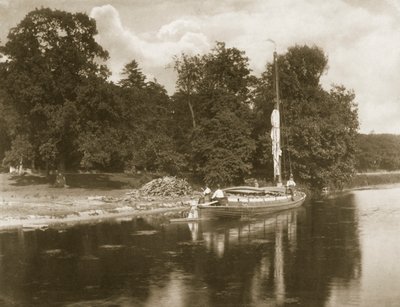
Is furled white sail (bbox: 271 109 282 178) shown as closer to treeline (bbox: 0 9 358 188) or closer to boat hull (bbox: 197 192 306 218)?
boat hull (bbox: 197 192 306 218)

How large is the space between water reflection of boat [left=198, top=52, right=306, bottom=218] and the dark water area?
139 cm

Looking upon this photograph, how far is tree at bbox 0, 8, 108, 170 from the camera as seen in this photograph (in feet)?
205

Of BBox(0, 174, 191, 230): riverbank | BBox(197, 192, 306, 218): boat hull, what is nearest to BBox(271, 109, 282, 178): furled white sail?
BBox(197, 192, 306, 218): boat hull

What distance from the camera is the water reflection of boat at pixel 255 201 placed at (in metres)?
44.6

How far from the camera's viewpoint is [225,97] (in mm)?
79688

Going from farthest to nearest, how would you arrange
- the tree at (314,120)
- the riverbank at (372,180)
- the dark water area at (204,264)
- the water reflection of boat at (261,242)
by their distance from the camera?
the riverbank at (372,180)
the tree at (314,120)
the water reflection of boat at (261,242)
the dark water area at (204,264)

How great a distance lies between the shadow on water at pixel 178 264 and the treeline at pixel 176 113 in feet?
83.8

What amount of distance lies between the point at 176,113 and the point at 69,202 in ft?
145

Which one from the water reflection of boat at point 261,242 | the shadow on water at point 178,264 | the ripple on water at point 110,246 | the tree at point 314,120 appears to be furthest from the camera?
the tree at point 314,120

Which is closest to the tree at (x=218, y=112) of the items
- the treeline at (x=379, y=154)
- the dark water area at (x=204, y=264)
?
the dark water area at (x=204, y=264)

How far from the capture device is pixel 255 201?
Answer: 159 ft

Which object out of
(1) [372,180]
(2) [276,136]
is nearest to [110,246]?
(2) [276,136]

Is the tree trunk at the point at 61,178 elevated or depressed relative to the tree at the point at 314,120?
depressed

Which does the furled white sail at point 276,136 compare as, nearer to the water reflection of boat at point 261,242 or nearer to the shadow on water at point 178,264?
the water reflection of boat at point 261,242
